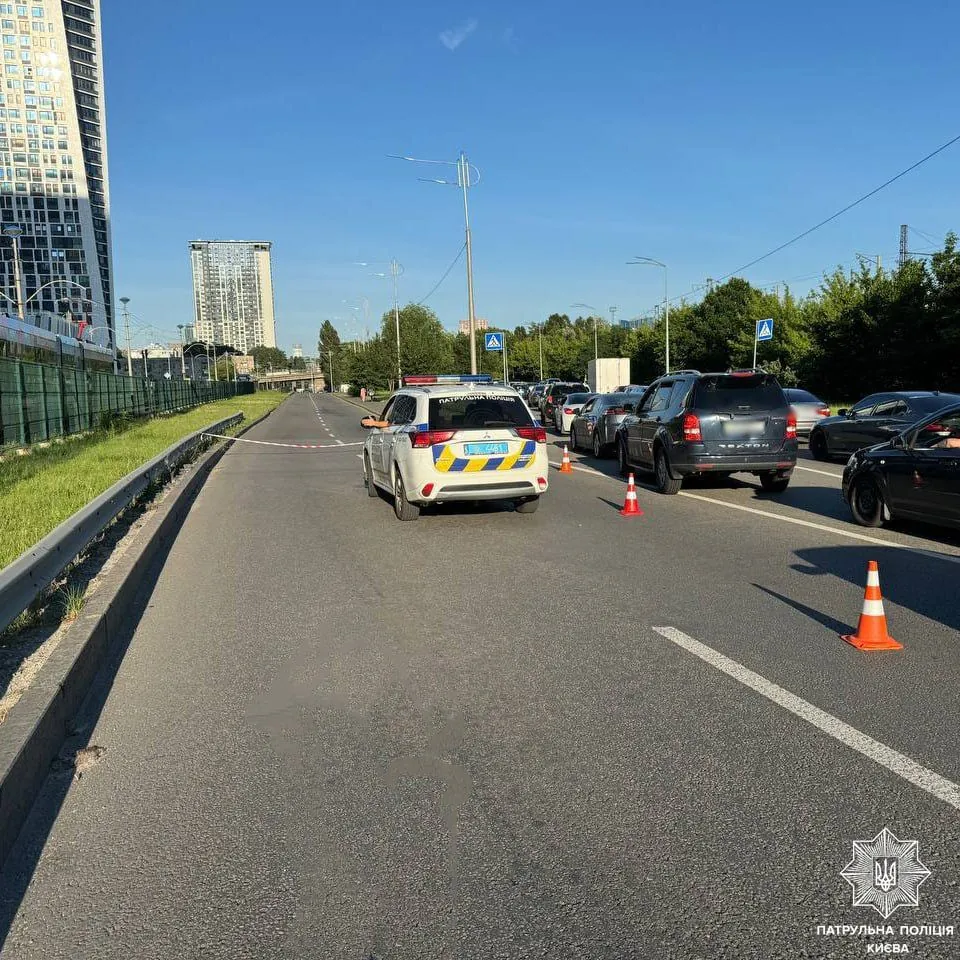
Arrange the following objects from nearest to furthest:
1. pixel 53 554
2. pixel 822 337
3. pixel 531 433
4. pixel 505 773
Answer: pixel 505 773, pixel 53 554, pixel 531 433, pixel 822 337

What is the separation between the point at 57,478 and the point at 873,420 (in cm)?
1435

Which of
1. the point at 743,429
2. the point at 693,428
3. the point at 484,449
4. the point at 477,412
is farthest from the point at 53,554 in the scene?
the point at 743,429

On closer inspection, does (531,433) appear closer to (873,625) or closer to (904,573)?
(904,573)

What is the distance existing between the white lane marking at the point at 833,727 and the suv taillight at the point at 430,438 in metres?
5.42

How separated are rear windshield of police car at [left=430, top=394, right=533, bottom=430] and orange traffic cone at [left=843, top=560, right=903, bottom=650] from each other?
19.9ft

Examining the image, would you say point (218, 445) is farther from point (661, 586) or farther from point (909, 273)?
point (909, 273)

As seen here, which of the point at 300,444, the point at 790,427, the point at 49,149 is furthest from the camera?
the point at 49,149

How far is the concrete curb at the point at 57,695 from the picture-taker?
143 inches

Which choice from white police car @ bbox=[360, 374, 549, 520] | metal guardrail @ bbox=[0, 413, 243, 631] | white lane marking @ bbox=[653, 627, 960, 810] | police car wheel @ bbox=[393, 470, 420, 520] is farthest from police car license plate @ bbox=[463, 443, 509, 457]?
white lane marking @ bbox=[653, 627, 960, 810]

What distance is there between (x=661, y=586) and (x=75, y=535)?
466 centimetres

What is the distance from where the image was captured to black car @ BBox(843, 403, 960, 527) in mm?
9383

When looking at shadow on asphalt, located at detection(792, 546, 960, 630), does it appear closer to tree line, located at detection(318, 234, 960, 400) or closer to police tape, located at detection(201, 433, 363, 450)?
police tape, located at detection(201, 433, 363, 450)

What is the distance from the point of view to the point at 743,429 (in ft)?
44.4

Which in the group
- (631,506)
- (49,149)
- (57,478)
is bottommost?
(631,506)
